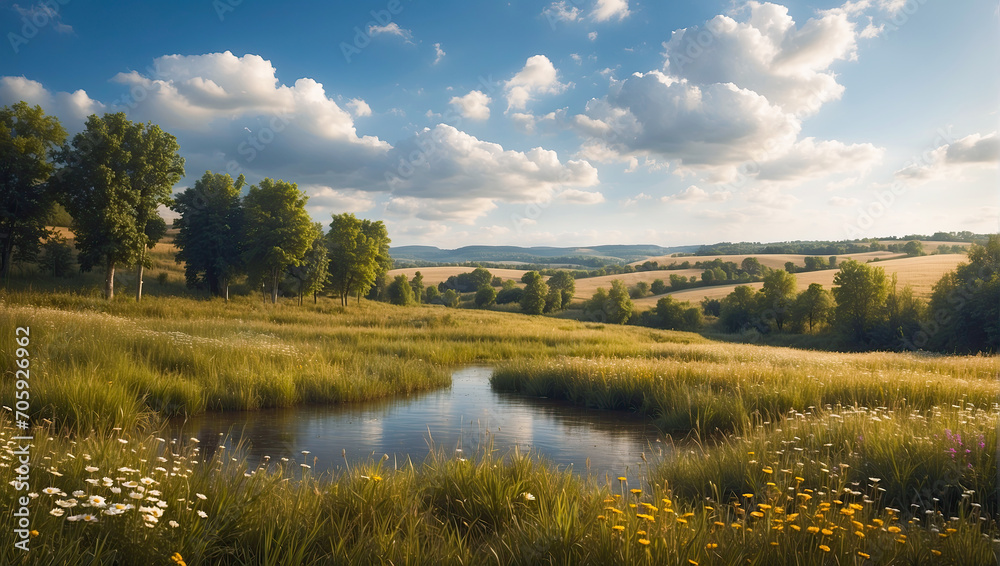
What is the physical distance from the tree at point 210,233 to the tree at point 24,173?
11.2 meters

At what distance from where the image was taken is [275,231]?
143ft

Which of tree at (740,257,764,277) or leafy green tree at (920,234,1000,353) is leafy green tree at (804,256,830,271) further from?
leafy green tree at (920,234,1000,353)

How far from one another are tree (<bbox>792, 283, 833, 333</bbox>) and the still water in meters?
58.6

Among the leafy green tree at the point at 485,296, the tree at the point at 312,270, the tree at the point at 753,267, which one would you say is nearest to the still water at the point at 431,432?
the tree at the point at 312,270

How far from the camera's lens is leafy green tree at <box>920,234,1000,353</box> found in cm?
3772

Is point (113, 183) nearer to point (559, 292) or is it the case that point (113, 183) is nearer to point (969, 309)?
point (969, 309)

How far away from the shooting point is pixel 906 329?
48344mm

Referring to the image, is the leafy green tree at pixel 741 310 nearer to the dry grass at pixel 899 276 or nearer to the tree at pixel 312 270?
the dry grass at pixel 899 276

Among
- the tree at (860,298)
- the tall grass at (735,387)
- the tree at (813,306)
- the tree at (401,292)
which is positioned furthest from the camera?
the tree at (401,292)

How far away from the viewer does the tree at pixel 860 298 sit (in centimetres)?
5212

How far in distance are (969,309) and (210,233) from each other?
196 ft

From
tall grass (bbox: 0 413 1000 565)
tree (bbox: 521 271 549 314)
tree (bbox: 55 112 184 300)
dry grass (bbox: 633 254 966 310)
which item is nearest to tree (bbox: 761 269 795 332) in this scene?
dry grass (bbox: 633 254 966 310)

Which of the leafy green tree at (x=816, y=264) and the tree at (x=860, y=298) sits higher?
the leafy green tree at (x=816, y=264)

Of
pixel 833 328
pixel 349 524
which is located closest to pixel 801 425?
pixel 349 524
